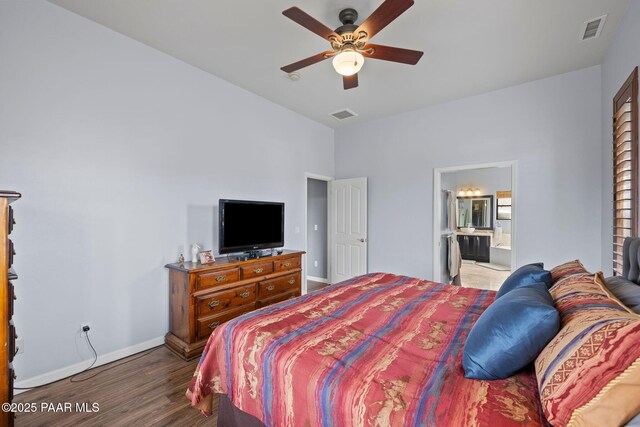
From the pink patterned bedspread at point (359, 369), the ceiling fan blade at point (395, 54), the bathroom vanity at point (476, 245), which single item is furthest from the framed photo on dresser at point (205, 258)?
the bathroom vanity at point (476, 245)

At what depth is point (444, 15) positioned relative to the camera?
2367 millimetres

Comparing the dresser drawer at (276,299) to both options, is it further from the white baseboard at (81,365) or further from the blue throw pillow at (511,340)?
the blue throw pillow at (511,340)

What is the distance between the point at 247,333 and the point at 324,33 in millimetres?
2093

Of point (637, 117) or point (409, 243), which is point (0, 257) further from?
point (409, 243)

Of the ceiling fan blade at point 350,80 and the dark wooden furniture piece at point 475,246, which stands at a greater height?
the ceiling fan blade at point 350,80

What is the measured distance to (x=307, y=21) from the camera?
192 cm

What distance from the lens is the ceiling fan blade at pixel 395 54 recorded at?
2197mm

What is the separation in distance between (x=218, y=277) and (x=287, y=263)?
1.02m

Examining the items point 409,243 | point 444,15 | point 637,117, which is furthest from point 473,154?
point 444,15

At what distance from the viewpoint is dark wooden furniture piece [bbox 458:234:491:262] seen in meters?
7.62

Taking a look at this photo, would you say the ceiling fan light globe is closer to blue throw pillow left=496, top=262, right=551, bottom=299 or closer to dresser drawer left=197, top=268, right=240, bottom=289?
blue throw pillow left=496, top=262, right=551, bottom=299

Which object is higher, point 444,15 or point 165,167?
point 444,15

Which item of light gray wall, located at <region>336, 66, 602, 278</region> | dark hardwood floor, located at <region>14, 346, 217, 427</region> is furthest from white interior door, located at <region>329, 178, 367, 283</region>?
dark hardwood floor, located at <region>14, 346, 217, 427</region>

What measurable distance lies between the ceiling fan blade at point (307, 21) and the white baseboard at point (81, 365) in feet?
10.5
